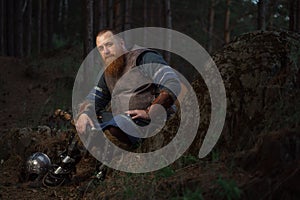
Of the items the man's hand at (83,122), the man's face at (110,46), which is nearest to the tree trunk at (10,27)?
the man's face at (110,46)

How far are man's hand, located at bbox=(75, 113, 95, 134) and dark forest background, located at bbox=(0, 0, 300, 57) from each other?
495 centimetres

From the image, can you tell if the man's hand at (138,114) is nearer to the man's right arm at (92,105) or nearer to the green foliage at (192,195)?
the man's right arm at (92,105)

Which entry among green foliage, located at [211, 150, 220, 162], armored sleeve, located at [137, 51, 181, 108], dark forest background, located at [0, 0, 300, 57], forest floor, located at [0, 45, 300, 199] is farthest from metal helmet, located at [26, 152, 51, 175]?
dark forest background, located at [0, 0, 300, 57]

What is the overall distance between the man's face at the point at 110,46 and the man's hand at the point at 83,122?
83 centimetres

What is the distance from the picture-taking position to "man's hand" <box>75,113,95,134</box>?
5398mm

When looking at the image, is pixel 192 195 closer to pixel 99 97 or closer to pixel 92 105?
pixel 92 105

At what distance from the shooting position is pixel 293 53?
4688mm

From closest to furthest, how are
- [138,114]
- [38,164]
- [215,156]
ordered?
[215,156] → [138,114] → [38,164]

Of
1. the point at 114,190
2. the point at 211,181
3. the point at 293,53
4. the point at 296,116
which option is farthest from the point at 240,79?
the point at 114,190

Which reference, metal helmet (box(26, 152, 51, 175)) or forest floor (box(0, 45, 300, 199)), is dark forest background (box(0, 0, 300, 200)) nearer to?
forest floor (box(0, 45, 300, 199))

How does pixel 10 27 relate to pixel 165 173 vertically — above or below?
above

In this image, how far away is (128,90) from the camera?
5688 millimetres

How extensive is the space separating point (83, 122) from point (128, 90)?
72 cm

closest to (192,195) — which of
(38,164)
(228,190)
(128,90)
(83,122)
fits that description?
(228,190)
